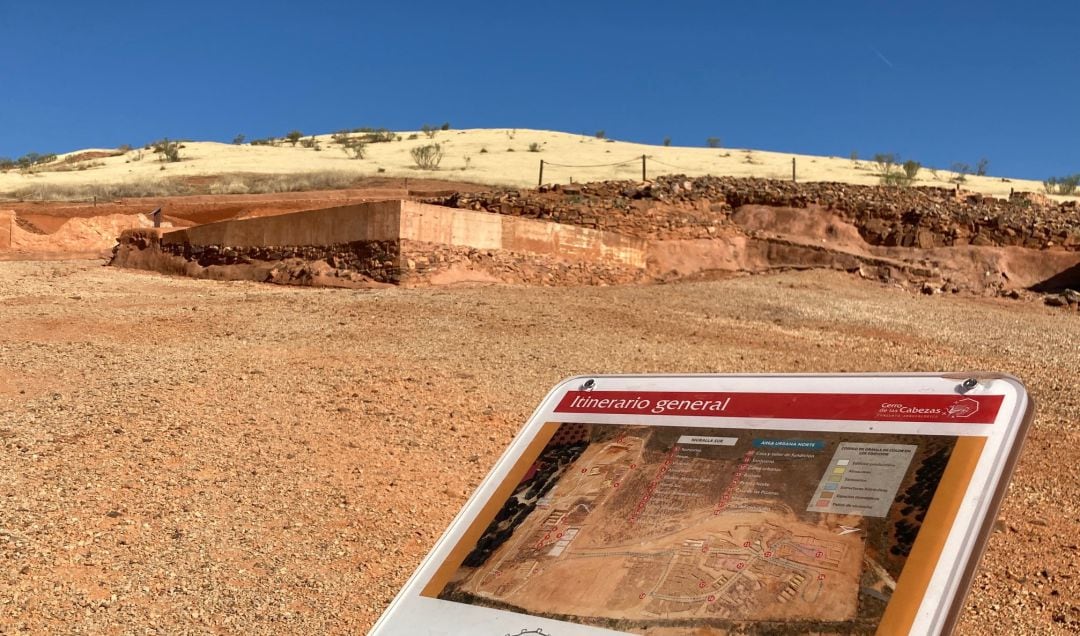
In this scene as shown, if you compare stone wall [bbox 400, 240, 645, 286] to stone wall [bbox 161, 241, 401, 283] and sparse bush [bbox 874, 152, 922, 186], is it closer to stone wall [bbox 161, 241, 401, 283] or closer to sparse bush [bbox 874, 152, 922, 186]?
stone wall [bbox 161, 241, 401, 283]

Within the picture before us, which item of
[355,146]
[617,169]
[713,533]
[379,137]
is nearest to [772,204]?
[713,533]

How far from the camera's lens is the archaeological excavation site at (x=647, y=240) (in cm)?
1434

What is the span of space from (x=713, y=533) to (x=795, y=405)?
47 centimetres

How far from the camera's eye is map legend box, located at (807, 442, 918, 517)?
2289 mm

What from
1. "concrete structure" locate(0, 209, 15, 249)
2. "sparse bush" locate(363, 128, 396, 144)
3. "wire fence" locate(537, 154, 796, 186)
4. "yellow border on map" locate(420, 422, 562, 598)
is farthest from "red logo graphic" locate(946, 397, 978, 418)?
"sparse bush" locate(363, 128, 396, 144)

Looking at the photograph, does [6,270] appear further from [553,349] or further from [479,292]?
[553,349]

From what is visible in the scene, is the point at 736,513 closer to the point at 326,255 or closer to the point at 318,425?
the point at 318,425

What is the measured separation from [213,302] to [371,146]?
147 feet

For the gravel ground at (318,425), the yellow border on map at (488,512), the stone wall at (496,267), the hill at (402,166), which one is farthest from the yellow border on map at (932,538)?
the hill at (402,166)

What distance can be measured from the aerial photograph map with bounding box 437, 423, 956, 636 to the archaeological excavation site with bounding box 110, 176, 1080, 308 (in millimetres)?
11185

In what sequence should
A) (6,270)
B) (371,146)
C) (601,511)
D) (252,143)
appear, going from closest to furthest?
(601,511) < (6,270) < (371,146) < (252,143)

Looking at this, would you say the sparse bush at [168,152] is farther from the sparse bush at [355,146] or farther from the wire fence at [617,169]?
the wire fence at [617,169]

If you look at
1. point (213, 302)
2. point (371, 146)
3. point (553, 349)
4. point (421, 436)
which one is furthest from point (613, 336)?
point (371, 146)

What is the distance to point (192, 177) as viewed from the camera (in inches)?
1501
